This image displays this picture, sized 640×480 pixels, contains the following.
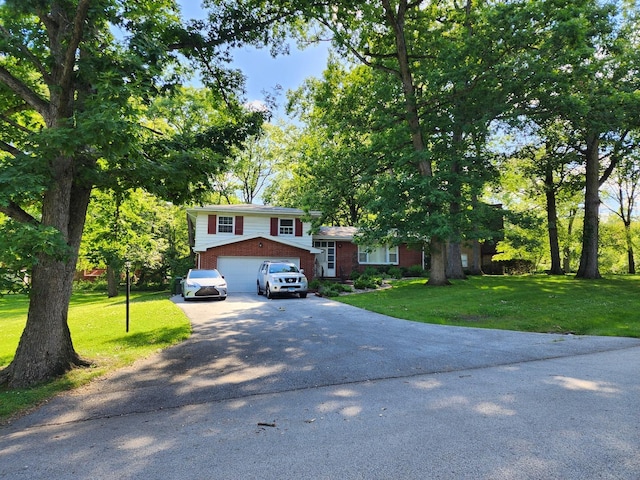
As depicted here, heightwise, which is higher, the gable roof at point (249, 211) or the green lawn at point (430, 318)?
the gable roof at point (249, 211)

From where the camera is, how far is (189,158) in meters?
6.39

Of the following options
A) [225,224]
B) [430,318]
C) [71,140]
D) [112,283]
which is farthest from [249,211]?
[71,140]

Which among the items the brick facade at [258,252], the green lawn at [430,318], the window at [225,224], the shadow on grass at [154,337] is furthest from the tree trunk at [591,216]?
the shadow on grass at [154,337]

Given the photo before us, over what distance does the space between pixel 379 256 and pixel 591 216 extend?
512 inches

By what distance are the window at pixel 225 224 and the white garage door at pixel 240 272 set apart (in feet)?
6.53

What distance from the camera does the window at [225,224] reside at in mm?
22688

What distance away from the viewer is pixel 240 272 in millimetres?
21875

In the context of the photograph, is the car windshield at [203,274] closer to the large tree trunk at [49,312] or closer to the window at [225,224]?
the window at [225,224]

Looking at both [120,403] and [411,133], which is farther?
[411,133]

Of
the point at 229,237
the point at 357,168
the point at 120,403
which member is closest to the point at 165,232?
the point at 229,237

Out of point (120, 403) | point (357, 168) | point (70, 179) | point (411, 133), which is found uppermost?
point (411, 133)

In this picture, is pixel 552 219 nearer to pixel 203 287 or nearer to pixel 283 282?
pixel 283 282

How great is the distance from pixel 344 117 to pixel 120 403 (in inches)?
620

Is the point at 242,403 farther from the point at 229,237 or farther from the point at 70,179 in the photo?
the point at 229,237
